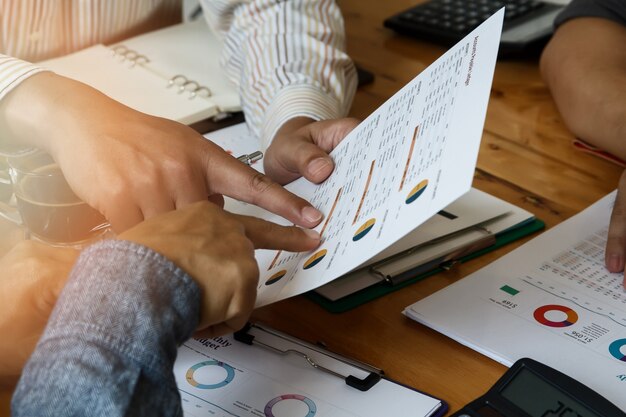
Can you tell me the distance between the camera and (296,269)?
69 cm

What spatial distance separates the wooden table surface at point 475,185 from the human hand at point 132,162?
0.11 meters

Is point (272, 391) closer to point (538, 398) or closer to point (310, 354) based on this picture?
point (310, 354)

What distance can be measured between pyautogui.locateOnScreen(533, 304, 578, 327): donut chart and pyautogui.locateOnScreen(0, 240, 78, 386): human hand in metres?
0.42

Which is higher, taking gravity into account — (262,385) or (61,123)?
(61,123)

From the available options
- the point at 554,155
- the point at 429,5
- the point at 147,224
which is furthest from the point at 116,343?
the point at 429,5

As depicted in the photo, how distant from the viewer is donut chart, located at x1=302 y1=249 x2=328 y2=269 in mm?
671

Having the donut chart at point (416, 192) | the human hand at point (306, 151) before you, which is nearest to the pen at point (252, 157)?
the human hand at point (306, 151)

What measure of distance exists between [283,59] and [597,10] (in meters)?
0.47

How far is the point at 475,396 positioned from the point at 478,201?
12.4 inches

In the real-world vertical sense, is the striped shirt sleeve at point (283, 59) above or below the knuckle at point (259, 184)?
below

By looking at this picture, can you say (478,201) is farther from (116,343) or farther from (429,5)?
(429,5)

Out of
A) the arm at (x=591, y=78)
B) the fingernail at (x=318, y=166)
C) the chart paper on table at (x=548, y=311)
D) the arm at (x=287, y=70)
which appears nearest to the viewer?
the chart paper on table at (x=548, y=311)

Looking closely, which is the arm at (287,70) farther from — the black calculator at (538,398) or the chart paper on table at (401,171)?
the black calculator at (538,398)

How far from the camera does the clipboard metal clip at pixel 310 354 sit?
65 centimetres
